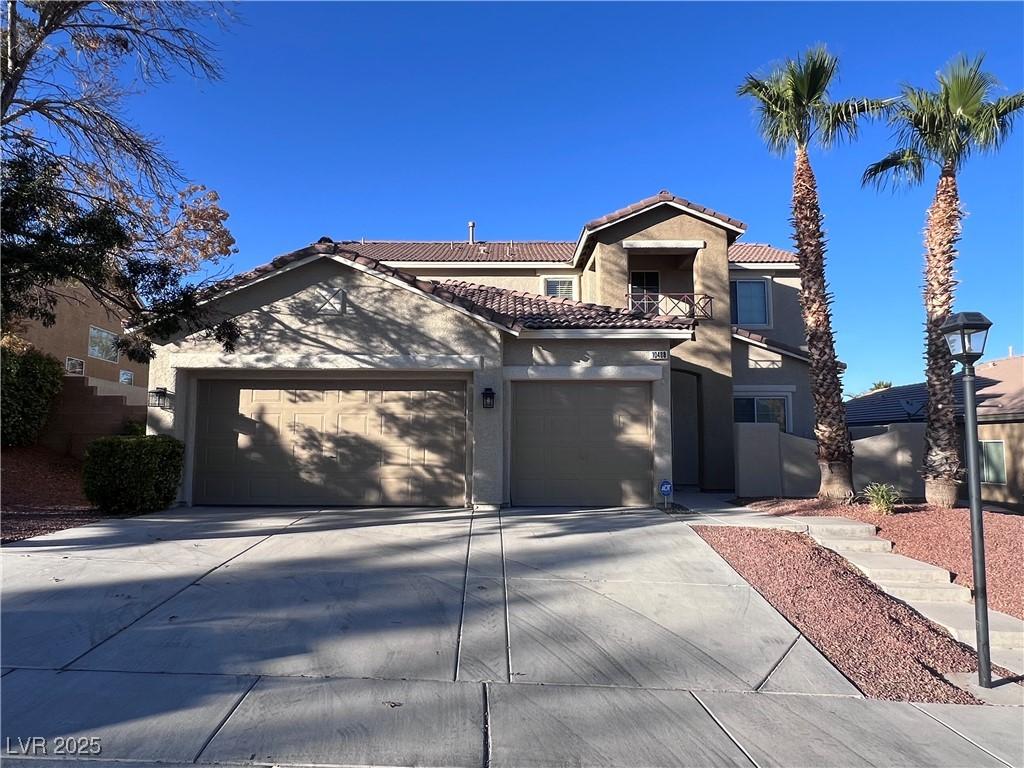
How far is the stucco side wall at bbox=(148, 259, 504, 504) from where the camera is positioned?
35.9 ft

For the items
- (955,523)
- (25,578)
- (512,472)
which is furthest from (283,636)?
(955,523)

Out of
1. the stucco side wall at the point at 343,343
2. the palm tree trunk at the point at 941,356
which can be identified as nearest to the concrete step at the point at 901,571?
the palm tree trunk at the point at 941,356

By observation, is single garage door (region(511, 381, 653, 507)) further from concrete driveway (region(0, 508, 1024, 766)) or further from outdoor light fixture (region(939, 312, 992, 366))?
outdoor light fixture (region(939, 312, 992, 366))

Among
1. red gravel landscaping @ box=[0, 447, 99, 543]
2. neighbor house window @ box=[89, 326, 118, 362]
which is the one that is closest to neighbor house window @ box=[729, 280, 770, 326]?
red gravel landscaping @ box=[0, 447, 99, 543]

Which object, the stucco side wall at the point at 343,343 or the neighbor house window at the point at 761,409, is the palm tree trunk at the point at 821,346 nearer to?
the neighbor house window at the point at 761,409

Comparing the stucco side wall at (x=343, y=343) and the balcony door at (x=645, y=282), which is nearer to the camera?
the stucco side wall at (x=343, y=343)

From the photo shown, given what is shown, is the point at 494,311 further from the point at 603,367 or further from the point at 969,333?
the point at 969,333

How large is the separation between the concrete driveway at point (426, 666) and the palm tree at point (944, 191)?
6.41 m

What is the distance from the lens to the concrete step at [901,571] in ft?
24.7

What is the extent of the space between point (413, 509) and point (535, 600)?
5.15m

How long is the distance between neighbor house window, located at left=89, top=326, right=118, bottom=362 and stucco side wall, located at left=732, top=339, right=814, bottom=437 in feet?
59.7

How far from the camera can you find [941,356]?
37.1 feet

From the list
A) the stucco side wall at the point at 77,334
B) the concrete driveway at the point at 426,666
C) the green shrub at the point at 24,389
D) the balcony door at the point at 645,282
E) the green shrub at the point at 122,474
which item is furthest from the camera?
the balcony door at the point at 645,282

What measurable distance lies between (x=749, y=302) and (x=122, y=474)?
1664 cm
